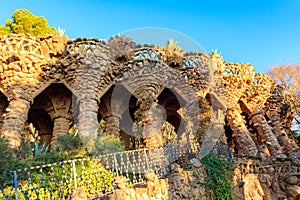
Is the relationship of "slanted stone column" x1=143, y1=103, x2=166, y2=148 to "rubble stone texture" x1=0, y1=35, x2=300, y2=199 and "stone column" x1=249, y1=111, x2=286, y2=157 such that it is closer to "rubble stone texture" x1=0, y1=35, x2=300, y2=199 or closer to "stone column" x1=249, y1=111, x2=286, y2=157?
"rubble stone texture" x1=0, y1=35, x2=300, y2=199

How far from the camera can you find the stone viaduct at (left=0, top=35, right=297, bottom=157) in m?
9.55

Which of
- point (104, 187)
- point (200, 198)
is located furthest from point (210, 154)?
point (104, 187)

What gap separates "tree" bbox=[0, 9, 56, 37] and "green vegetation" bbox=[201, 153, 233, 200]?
12097 mm

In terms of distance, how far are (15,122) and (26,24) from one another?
9060 millimetres

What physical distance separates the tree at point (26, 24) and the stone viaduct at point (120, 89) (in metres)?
5.52

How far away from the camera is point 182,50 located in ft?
41.1

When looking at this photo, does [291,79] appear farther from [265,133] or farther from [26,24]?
[26,24]

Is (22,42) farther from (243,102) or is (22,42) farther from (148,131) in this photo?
(243,102)

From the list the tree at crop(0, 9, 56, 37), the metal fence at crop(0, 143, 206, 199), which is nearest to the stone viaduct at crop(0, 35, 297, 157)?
the metal fence at crop(0, 143, 206, 199)

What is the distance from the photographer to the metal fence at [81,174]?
4.93 meters

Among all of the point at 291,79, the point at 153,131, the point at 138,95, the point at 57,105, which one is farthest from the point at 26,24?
the point at 291,79

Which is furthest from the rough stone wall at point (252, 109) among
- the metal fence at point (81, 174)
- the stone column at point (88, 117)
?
the metal fence at point (81, 174)

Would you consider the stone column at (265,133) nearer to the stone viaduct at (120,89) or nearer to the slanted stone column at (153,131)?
the stone viaduct at (120,89)

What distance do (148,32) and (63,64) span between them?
313 centimetres
